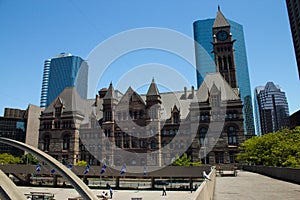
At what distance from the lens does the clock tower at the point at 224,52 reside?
75062 millimetres

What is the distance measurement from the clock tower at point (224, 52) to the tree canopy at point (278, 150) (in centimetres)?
3437

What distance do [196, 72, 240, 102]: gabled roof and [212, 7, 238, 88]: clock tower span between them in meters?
10.3

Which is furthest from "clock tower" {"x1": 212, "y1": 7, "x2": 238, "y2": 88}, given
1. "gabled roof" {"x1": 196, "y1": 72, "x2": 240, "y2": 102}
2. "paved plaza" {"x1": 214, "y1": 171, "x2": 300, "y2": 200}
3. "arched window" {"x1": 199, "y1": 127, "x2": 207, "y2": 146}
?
"paved plaza" {"x1": 214, "y1": 171, "x2": 300, "y2": 200}

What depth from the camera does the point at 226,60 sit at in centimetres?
7750

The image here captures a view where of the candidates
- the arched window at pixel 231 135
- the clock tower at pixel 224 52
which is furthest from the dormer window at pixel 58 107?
the clock tower at pixel 224 52

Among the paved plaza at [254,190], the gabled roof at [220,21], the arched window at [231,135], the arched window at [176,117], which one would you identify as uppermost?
the gabled roof at [220,21]

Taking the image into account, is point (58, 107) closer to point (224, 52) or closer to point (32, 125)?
point (32, 125)

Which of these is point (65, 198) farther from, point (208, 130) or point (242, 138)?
point (242, 138)

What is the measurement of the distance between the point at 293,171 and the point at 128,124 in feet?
145

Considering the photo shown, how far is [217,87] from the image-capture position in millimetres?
62062

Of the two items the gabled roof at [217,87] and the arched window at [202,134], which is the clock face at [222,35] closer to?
the gabled roof at [217,87]

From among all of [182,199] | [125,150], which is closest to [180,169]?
[182,199]

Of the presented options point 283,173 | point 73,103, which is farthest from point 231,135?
point 73,103

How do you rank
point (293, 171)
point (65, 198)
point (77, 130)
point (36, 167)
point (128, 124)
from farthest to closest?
1. point (77, 130)
2. point (128, 124)
3. point (36, 167)
4. point (65, 198)
5. point (293, 171)
